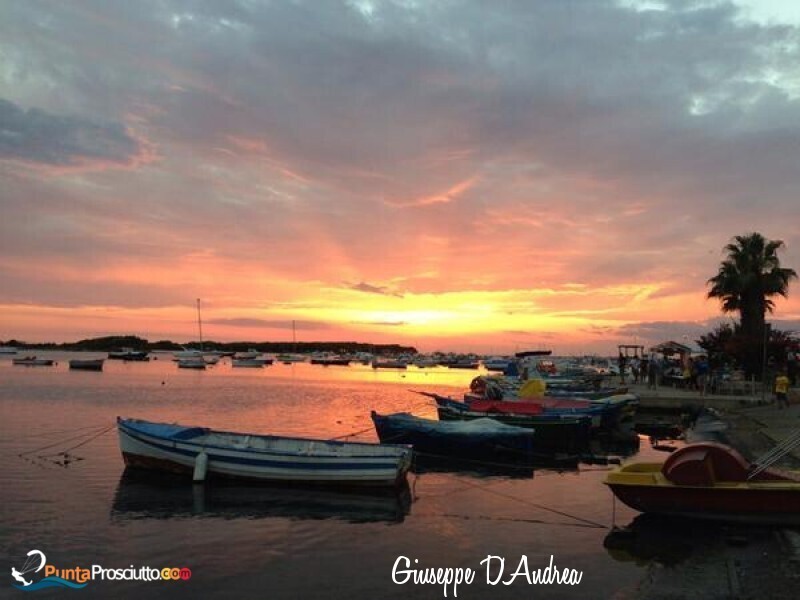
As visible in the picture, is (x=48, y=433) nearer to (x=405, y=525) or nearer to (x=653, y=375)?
(x=405, y=525)

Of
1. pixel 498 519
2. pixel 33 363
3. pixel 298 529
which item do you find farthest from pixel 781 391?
pixel 33 363

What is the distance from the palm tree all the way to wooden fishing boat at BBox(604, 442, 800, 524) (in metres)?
31.8

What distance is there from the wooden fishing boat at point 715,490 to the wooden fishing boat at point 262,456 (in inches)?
288

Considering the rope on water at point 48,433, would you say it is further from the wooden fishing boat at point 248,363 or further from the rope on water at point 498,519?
the wooden fishing boat at point 248,363

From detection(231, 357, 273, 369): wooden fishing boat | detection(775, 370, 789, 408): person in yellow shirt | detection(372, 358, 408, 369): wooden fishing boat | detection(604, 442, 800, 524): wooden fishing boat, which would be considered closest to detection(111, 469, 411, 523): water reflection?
detection(604, 442, 800, 524): wooden fishing boat

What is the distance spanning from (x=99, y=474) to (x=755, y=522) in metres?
20.2

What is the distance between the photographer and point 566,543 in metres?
15.0

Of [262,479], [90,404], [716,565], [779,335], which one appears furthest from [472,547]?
[90,404]

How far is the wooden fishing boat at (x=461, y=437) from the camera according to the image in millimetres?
25594

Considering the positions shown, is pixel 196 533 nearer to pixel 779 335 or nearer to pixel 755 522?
pixel 755 522

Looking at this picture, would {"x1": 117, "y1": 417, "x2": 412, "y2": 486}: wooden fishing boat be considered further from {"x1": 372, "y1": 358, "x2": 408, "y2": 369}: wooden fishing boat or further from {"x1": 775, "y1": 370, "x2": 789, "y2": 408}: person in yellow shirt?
{"x1": 372, "y1": 358, "x2": 408, "y2": 369}: wooden fishing boat

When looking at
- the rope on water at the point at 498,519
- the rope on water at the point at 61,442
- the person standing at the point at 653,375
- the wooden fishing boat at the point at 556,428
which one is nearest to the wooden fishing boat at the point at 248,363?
the person standing at the point at 653,375

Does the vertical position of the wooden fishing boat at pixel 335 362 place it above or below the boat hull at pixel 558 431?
below

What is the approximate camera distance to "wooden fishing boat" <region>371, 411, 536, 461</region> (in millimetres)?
25594
